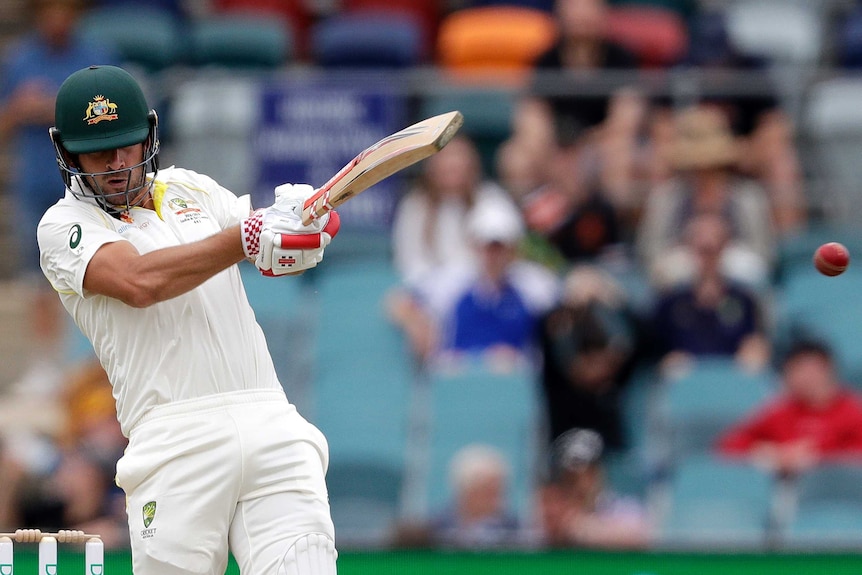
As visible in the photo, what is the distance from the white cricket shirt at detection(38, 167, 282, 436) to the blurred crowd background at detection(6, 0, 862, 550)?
387cm

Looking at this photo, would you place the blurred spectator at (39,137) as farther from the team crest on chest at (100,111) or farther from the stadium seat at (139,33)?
the team crest on chest at (100,111)

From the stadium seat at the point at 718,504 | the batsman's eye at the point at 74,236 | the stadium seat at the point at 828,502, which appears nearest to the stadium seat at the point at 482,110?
the stadium seat at the point at 718,504

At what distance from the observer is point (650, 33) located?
1093 centimetres

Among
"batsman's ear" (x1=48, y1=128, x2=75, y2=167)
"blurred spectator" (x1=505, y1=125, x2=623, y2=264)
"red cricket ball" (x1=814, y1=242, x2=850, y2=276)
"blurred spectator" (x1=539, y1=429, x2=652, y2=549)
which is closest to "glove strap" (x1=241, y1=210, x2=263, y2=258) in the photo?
"batsman's ear" (x1=48, y1=128, x2=75, y2=167)

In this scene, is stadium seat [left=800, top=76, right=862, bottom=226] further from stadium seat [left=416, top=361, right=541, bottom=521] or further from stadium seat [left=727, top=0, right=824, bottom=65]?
stadium seat [left=416, top=361, right=541, bottom=521]

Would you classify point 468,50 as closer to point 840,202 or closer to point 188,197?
point 840,202

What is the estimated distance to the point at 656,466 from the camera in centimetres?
877

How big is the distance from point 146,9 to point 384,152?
8070mm

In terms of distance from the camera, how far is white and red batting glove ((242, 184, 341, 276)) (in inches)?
161

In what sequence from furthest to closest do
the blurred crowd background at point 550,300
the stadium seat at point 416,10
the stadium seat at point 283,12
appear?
the stadium seat at point 283,12 → the stadium seat at point 416,10 → the blurred crowd background at point 550,300

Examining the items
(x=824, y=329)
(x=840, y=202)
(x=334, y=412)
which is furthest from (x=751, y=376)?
(x=334, y=412)

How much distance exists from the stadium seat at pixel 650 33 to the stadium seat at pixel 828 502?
3.63 metres

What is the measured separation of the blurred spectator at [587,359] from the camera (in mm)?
8812

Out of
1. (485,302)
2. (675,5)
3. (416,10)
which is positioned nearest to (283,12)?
(416,10)
